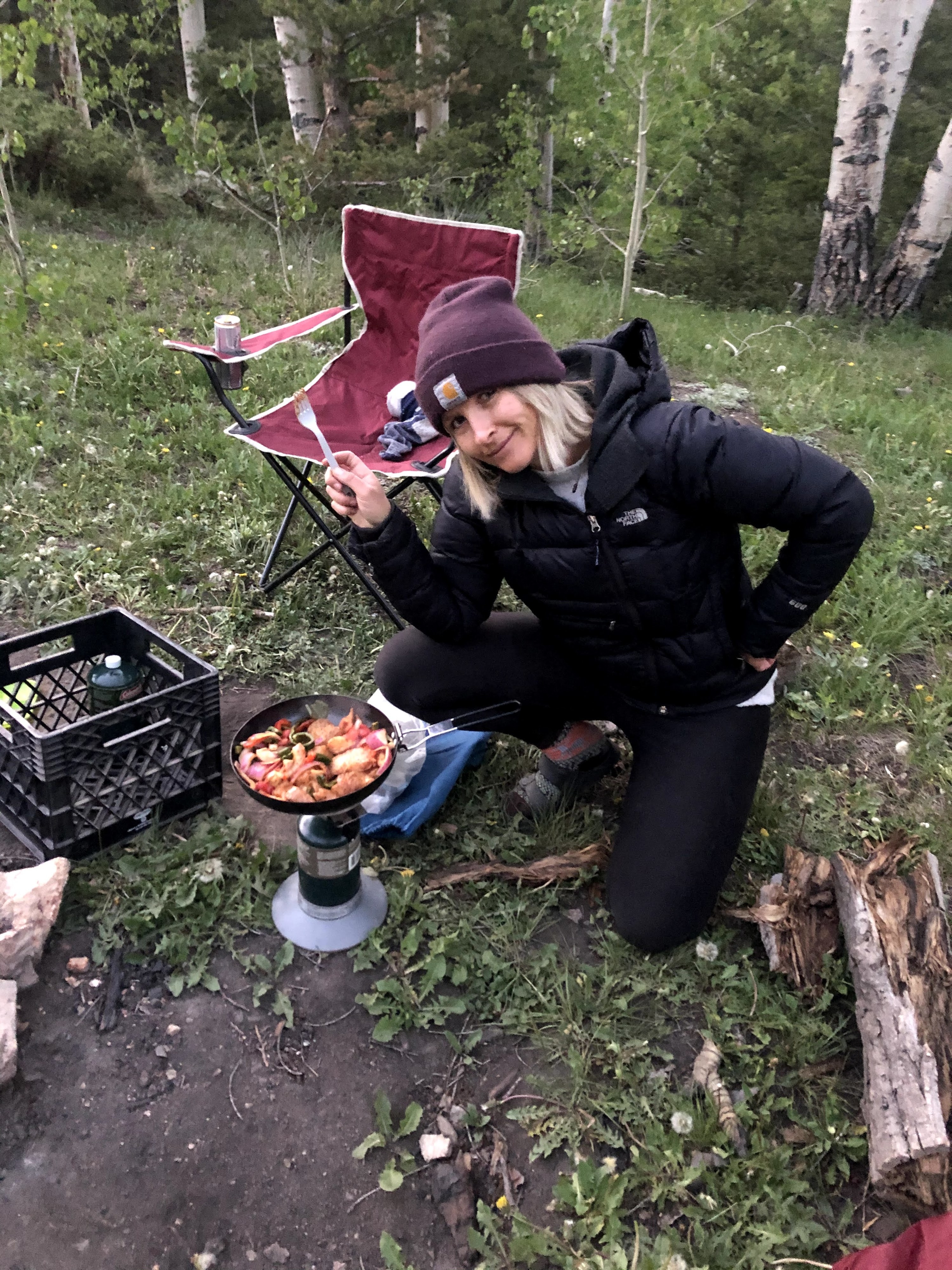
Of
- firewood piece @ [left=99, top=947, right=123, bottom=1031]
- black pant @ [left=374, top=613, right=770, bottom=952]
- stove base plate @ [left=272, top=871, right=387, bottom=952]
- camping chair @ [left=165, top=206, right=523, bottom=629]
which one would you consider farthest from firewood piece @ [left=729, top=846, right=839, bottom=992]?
camping chair @ [left=165, top=206, right=523, bottom=629]

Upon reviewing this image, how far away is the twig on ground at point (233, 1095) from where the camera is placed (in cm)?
173

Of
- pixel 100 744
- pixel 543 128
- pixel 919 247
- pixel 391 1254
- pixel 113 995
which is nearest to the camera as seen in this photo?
pixel 391 1254

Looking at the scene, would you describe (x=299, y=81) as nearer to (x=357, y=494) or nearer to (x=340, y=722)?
(x=357, y=494)

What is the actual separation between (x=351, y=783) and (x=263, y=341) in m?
1.96

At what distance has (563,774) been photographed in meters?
2.47

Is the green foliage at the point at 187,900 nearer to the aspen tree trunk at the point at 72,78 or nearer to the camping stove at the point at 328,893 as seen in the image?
the camping stove at the point at 328,893

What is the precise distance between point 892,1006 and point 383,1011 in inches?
41.7

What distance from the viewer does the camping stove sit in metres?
2.00

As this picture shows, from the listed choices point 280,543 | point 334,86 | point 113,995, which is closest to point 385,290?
point 280,543

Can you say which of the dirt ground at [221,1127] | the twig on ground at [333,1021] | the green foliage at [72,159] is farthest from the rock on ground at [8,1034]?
the green foliage at [72,159]

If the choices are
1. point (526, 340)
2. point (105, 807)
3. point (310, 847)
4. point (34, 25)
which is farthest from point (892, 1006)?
point (34, 25)

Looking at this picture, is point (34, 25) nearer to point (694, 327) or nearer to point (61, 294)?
point (61, 294)

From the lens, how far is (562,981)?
2.01m

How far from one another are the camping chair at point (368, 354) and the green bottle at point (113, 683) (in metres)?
0.90
